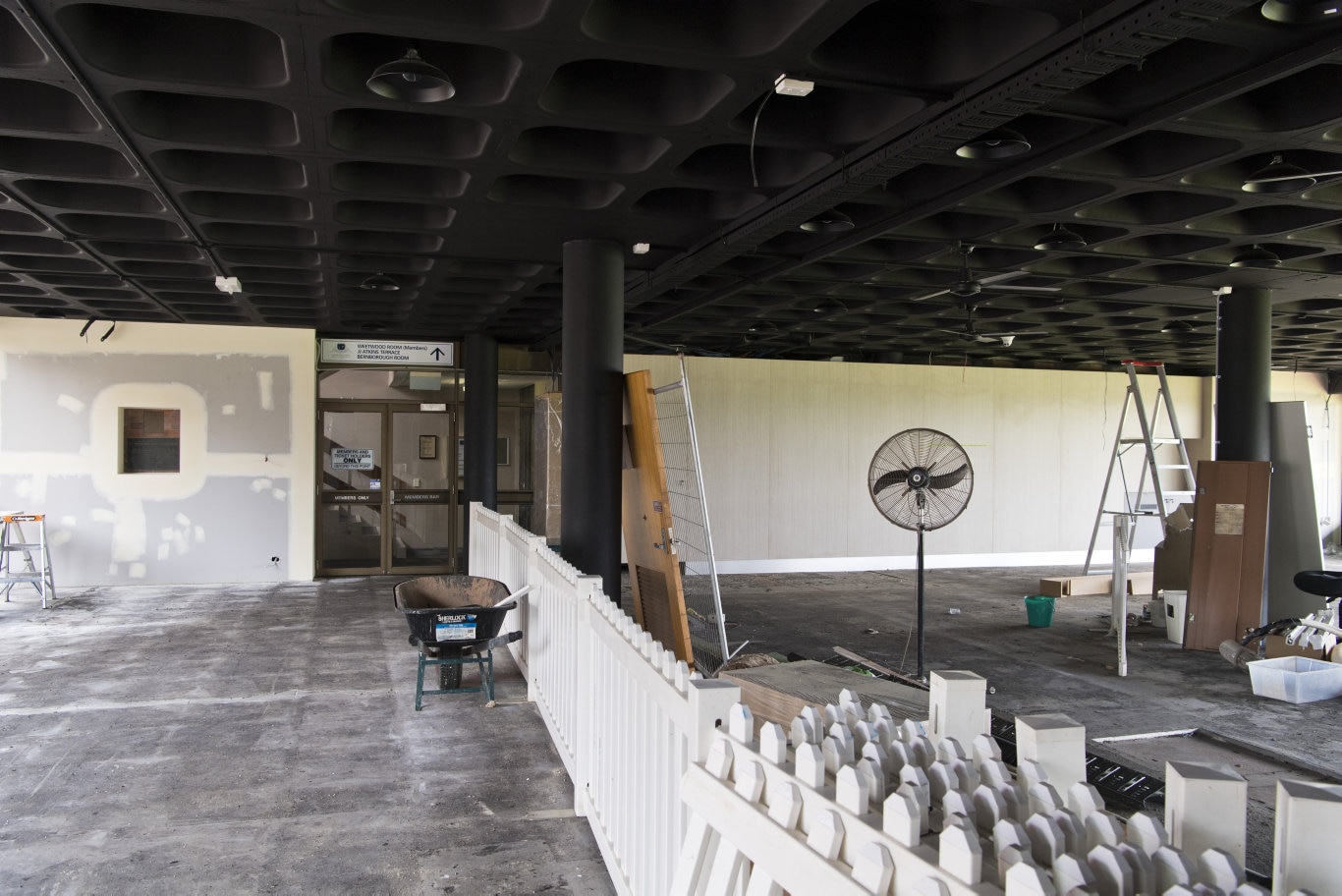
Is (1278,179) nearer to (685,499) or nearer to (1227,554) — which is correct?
(1227,554)

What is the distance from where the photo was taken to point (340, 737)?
17.7 ft

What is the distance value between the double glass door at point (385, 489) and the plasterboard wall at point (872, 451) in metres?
3.09

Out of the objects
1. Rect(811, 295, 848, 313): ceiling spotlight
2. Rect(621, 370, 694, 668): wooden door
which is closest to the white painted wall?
Rect(811, 295, 848, 313): ceiling spotlight

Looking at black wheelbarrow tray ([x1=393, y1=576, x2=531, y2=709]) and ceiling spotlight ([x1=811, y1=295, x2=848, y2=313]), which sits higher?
ceiling spotlight ([x1=811, y1=295, x2=848, y2=313])

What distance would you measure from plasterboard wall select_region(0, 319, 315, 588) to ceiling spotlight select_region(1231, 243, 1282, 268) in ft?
34.8

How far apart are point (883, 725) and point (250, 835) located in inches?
129

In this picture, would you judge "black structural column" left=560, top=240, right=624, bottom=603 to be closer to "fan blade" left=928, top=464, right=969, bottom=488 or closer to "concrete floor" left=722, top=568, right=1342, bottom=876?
"concrete floor" left=722, top=568, right=1342, bottom=876

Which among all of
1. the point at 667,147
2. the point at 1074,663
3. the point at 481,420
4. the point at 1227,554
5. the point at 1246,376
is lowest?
the point at 1074,663

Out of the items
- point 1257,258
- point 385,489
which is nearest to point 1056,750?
point 1257,258

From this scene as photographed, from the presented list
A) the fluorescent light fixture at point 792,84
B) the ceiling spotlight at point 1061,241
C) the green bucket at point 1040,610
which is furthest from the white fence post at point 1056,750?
the green bucket at point 1040,610

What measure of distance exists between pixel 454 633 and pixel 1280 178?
224 inches

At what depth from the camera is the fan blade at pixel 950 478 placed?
274 inches

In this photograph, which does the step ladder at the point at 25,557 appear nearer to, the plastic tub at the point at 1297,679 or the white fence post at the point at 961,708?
the white fence post at the point at 961,708

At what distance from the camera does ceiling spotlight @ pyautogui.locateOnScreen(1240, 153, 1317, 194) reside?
5.49 meters
